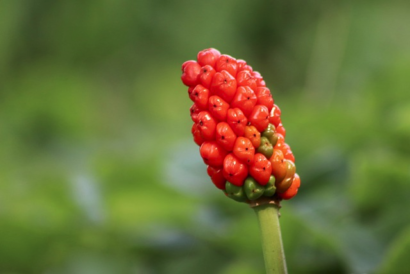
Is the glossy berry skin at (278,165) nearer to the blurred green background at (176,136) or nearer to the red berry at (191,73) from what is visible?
the red berry at (191,73)

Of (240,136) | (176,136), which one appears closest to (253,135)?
(240,136)

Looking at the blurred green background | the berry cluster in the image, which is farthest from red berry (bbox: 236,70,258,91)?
the blurred green background

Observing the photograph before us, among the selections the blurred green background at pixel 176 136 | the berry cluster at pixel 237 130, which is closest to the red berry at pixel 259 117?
the berry cluster at pixel 237 130

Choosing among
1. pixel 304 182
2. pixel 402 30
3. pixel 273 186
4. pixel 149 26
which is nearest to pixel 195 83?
pixel 273 186

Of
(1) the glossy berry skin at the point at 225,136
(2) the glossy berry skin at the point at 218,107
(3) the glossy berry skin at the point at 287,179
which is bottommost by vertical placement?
(3) the glossy berry skin at the point at 287,179

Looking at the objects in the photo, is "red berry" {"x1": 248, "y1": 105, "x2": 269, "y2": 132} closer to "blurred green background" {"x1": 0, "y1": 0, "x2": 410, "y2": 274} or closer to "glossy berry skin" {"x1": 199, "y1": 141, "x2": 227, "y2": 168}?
"glossy berry skin" {"x1": 199, "y1": 141, "x2": 227, "y2": 168}

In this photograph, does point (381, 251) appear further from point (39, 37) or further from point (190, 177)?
point (39, 37)

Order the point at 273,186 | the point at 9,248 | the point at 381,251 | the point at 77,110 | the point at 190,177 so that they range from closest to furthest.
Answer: the point at 273,186 < the point at 381,251 < the point at 9,248 < the point at 190,177 < the point at 77,110
